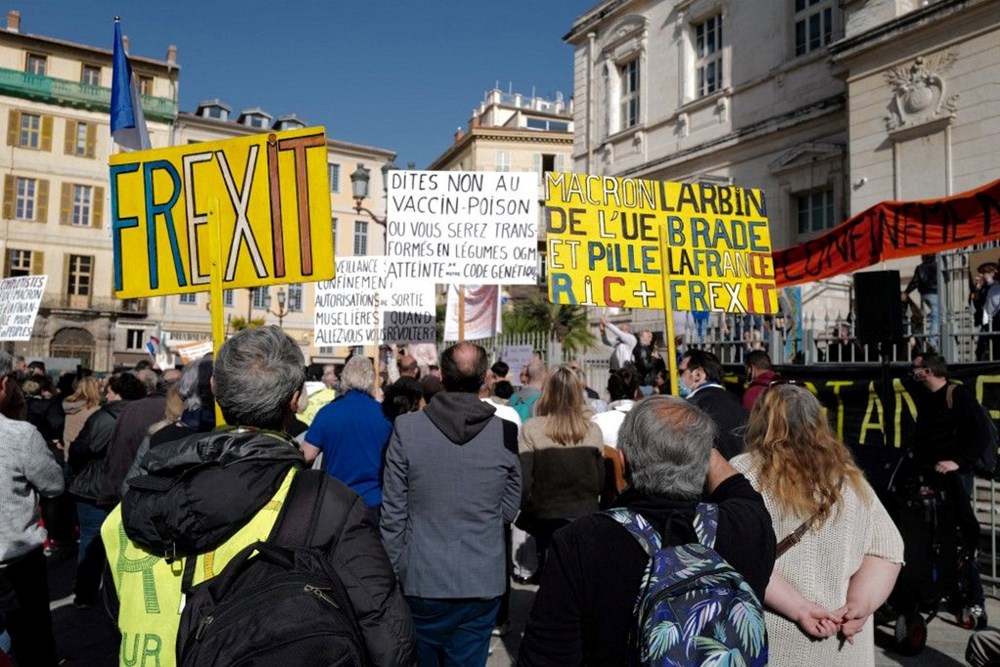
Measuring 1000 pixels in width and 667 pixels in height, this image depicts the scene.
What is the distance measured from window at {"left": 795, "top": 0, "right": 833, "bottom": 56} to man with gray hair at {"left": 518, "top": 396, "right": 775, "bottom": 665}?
17917 millimetres

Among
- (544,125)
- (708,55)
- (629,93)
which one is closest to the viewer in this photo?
(708,55)

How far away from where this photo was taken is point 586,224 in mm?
6574

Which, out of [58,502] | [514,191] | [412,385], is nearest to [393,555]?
[412,385]

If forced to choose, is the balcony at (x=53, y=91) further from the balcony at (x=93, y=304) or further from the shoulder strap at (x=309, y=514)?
the shoulder strap at (x=309, y=514)

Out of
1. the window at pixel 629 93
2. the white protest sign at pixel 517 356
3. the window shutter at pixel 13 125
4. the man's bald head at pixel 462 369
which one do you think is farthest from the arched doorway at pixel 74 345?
the man's bald head at pixel 462 369

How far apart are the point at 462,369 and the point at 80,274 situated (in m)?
47.2

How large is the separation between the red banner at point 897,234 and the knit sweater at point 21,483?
7182 mm

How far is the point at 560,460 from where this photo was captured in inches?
196

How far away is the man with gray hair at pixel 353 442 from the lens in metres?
4.54

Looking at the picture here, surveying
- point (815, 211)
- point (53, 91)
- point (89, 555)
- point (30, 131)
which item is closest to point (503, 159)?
point (53, 91)

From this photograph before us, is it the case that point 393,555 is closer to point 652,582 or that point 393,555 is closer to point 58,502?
point 652,582

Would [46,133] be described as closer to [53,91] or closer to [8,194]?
[53,91]

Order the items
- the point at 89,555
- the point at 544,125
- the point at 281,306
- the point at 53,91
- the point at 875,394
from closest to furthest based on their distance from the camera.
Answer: the point at 89,555 < the point at 875,394 < the point at 281,306 < the point at 53,91 < the point at 544,125

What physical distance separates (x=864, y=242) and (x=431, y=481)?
6001 mm
